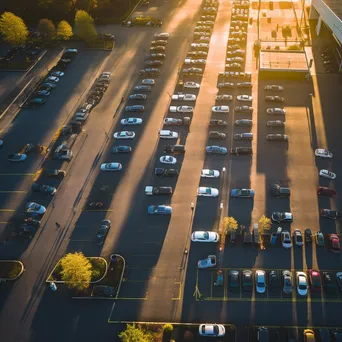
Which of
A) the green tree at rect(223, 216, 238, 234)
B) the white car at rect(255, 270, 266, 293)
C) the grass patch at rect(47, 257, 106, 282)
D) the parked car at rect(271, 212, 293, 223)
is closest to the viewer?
the white car at rect(255, 270, 266, 293)

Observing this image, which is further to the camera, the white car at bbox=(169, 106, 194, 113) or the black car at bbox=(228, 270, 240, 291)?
the white car at bbox=(169, 106, 194, 113)

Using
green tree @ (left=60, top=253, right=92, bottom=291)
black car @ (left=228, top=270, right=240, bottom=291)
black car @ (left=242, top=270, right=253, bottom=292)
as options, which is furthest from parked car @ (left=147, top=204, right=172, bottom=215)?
black car @ (left=242, top=270, right=253, bottom=292)

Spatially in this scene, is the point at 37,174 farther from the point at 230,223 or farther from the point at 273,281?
the point at 273,281

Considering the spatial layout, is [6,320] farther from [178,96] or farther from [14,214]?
[178,96]

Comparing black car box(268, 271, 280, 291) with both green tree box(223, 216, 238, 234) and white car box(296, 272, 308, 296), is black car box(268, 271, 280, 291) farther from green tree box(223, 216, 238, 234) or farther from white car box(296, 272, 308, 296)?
green tree box(223, 216, 238, 234)

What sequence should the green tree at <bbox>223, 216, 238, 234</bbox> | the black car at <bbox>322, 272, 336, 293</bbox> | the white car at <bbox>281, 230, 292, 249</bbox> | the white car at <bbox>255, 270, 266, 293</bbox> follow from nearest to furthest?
1. the black car at <bbox>322, 272, 336, 293</bbox>
2. the white car at <bbox>255, 270, 266, 293</bbox>
3. the white car at <bbox>281, 230, 292, 249</bbox>
4. the green tree at <bbox>223, 216, 238, 234</bbox>

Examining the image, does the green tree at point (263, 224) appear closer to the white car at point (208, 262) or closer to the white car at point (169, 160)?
the white car at point (208, 262)
